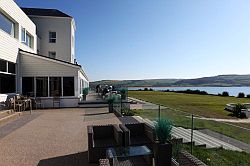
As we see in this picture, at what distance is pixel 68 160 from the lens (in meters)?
7.23

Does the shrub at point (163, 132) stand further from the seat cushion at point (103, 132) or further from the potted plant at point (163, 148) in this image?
the seat cushion at point (103, 132)

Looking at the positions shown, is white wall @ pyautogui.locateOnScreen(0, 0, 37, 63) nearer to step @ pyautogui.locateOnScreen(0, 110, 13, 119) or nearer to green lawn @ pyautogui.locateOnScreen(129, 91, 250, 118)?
step @ pyautogui.locateOnScreen(0, 110, 13, 119)

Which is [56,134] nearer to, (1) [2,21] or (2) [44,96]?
(1) [2,21]

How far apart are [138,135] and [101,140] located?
1188 mm

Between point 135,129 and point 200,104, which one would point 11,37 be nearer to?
point 135,129

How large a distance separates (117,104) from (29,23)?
13222 mm

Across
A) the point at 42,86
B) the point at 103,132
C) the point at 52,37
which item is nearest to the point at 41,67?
the point at 42,86

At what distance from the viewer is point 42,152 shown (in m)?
8.01

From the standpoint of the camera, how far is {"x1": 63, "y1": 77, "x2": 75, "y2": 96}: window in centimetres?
2194

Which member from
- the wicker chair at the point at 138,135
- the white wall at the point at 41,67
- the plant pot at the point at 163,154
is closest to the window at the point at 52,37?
the white wall at the point at 41,67

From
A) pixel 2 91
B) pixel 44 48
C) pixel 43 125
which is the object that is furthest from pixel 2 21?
pixel 44 48

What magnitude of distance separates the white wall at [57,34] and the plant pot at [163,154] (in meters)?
27.5

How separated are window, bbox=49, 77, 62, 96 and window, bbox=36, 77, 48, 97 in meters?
0.37

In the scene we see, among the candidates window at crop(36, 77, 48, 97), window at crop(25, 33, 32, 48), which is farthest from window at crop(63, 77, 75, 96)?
window at crop(25, 33, 32, 48)
